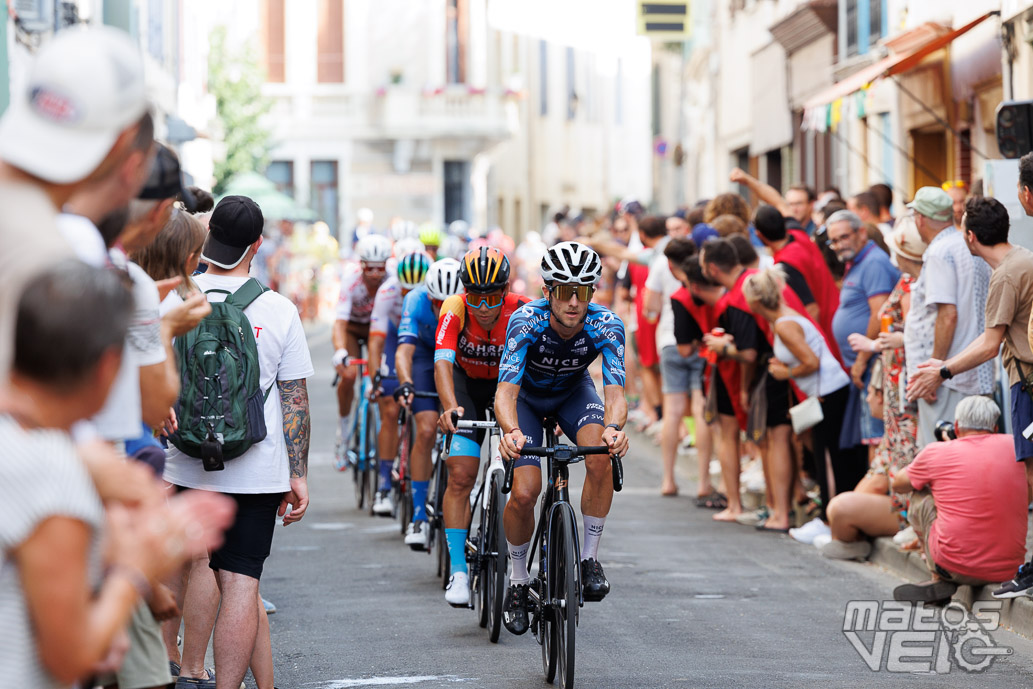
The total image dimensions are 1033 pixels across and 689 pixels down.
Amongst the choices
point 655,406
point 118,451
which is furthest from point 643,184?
point 118,451

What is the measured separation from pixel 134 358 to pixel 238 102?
119 ft

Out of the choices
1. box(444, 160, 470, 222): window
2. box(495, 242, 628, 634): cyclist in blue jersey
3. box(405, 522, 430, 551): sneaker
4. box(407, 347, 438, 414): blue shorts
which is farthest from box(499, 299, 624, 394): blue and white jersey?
box(444, 160, 470, 222): window

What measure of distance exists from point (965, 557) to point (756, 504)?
4.75 metres

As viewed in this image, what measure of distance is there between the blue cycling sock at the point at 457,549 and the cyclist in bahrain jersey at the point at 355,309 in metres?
4.36

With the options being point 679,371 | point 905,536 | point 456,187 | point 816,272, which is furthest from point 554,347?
point 456,187

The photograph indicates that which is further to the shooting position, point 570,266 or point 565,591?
point 570,266

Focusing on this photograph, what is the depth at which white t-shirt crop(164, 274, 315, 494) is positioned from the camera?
5.83 m

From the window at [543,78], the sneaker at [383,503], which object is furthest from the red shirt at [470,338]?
the window at [543,78]

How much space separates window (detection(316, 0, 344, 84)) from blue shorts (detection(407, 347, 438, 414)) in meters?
40.4

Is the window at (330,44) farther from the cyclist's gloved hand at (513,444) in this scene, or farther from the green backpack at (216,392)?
the green backpack at (216,392)

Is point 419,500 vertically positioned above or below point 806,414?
below

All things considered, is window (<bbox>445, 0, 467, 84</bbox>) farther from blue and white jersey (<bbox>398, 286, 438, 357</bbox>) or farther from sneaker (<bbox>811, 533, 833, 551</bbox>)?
blue and white jersey (<bbox>398, 286, 438, 357</bbox>)

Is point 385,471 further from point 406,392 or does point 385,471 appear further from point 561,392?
point 561,392

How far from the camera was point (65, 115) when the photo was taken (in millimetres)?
3439
